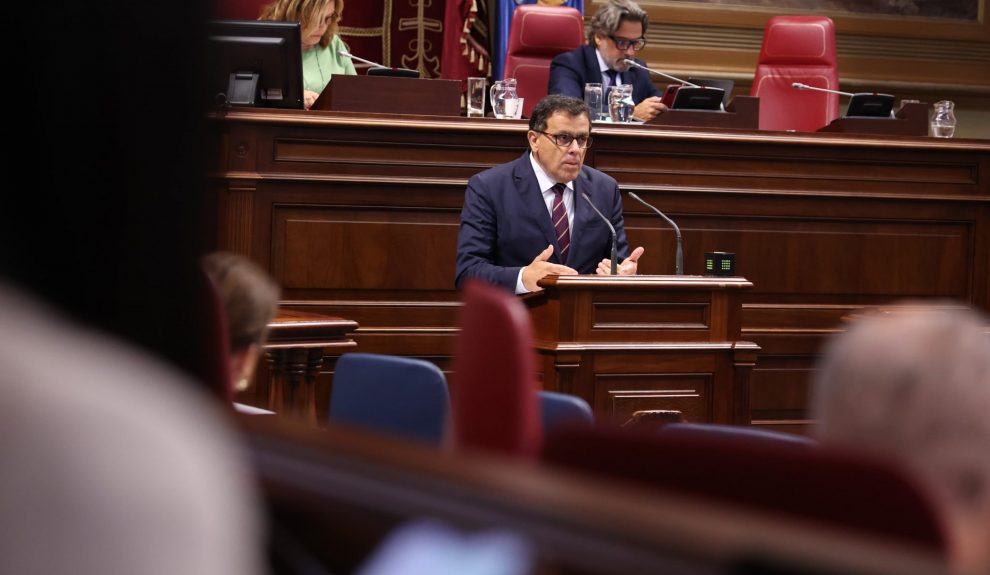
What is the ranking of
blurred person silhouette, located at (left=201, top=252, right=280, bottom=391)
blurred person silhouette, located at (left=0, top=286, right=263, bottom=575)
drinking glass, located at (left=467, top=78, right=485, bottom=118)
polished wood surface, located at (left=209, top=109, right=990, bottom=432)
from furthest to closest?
drinking glass, located at (left=467, top=78, right=485, bottom=118) → polished wood surface, located at (left=209, top=109, right=990, bottom=432) → blurred person silhouette, located at (left=201, top=252, right=280, bottom=391) → blurred person silhouette, located at (left=0, top=286, right=263, bottom=575)

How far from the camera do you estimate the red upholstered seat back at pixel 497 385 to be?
64 cm

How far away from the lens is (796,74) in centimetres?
683

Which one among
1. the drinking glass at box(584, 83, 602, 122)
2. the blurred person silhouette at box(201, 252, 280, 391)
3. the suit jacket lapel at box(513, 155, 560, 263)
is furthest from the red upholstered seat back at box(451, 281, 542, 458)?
the drinking glass at box(584, 83, 602, 122)

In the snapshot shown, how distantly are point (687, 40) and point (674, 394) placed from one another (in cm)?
479

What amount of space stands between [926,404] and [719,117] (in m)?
4.86

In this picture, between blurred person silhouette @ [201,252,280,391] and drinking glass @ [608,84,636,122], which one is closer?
blurred person silhouette @ [201,252,280,391]

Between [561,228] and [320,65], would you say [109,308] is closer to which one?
[561,228]

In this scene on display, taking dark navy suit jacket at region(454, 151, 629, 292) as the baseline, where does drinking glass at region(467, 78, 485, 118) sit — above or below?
above

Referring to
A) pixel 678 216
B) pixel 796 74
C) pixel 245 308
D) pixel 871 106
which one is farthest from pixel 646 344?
pixel 796 74

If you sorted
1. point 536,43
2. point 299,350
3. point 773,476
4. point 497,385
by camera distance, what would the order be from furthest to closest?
point 536,43, point 299,350, point 497,385, point 773,476

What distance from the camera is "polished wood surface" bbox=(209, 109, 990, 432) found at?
15.5 feet

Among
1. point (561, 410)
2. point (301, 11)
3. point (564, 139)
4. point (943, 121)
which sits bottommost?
point (561, 410)

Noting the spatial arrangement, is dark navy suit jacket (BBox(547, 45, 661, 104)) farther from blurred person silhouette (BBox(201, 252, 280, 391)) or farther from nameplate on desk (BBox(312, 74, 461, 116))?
blurred person silhouette (BBox(201, 252, 280, 391))

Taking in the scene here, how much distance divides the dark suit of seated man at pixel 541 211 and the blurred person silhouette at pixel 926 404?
349 centimetres
